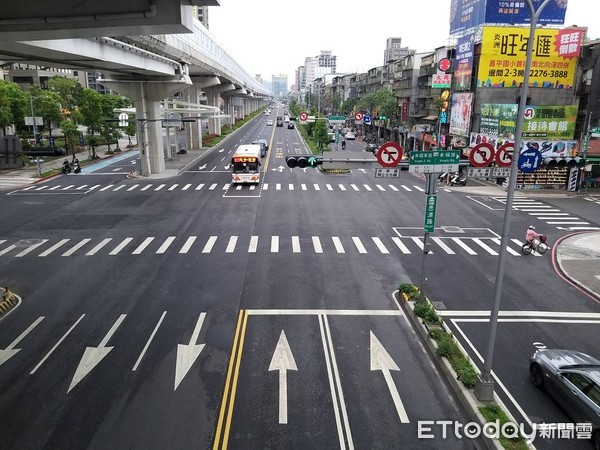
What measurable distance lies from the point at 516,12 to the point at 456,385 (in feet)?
161

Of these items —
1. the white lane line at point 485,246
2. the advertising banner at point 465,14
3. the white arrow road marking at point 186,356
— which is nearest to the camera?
the white arrow road marking at point 186,356

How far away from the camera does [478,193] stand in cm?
4147

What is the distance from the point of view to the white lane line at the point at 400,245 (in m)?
24.4

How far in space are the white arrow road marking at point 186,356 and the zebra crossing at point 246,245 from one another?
9464mm

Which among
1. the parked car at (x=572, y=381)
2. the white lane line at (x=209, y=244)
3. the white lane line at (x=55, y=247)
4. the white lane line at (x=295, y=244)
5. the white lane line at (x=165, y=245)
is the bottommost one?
the white lane line at (x=55, y=247)

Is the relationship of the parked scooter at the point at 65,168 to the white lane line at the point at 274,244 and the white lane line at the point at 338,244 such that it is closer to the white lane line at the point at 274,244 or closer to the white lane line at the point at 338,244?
the white lane line at the point at 274,244

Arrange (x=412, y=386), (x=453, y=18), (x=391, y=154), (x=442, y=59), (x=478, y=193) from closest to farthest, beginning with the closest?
(x=412, y=386) → (x=391, y=154) → (x=478, y=193) → (x=442, y=59) → (x=453, y=18)

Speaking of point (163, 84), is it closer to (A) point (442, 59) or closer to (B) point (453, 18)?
(A) point (442, 59)

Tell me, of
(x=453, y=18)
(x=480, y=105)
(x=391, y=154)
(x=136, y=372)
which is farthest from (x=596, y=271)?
(x=453, y=18)

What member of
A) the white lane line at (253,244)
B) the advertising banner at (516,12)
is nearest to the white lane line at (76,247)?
the white lane line at (253,244)

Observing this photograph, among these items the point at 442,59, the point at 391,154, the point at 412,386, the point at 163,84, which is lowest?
the point at 412,386

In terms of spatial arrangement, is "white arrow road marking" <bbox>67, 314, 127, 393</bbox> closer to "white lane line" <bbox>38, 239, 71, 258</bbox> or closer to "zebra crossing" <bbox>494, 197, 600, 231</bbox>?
"white lane line" <bbox>38, 239, 71, 258</bbox>

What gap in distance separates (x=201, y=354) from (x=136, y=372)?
1.94m

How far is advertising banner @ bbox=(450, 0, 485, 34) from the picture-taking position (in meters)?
50.8
